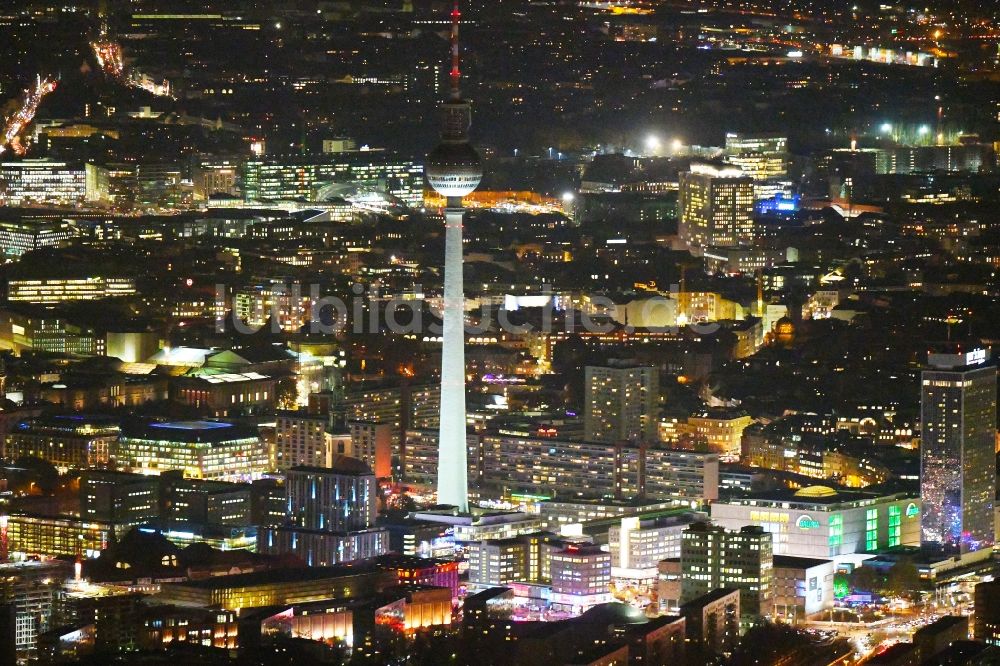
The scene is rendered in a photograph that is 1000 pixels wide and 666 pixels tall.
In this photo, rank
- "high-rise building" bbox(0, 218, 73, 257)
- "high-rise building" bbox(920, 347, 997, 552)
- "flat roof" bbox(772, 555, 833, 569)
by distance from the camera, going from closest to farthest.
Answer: "flat roof" bbox(772, 555, 833, 569) < "high-rise building" bbox(920, 347, 997, 552) < "high-rise building" bbox(0, 218, 73, 257)

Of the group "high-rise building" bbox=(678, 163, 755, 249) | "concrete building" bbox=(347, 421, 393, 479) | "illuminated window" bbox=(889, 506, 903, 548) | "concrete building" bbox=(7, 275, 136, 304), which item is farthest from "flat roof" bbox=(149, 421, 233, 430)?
"high-rise building" bbox=(678, 163, 755, 249)

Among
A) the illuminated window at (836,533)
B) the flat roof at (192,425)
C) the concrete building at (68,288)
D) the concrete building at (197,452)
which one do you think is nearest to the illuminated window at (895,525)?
the illuminated window at (836,533)

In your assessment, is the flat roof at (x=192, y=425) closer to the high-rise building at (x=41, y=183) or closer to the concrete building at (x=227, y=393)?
the concrete building at (x=227, y=393)

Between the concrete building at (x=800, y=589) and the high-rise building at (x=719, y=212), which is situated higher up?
the high-rise building at (x=719, y=212)

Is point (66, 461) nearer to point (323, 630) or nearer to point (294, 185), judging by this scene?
point (323, 630)

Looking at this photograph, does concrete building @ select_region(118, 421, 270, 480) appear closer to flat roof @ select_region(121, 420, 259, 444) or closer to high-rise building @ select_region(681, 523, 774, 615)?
flat roof @ select_region(121, 420, 259, 444)

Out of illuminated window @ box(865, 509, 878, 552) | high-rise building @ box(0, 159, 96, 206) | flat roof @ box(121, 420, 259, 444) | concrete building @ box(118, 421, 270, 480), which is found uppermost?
high-rise building @ box(0, 159, 96, 206)
